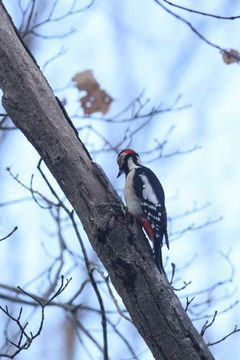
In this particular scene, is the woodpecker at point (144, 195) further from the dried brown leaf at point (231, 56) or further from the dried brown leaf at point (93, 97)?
the dried brown leaf at point (231, 56)

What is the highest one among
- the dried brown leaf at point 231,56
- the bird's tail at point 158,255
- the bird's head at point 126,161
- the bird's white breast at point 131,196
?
the bird's head at point 126,161

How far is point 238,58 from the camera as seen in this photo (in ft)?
11.3

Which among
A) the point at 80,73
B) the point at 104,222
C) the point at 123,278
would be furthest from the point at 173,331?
the point at 80,73

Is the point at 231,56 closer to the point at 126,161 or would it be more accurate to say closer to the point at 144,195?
the point at 144,195

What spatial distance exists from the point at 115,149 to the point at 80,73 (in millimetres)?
714

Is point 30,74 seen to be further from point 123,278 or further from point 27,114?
point 123,278

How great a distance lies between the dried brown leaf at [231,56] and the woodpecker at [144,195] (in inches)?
38.1

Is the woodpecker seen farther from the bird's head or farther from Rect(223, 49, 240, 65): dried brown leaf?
Rect(223, 49, 240, 65): dried brown leaf

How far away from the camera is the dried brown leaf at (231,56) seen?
11.4 feet

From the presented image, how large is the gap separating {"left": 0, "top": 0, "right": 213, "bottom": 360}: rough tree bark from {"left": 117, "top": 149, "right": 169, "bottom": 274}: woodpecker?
676mm

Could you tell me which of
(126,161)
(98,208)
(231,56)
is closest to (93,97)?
(126,161)

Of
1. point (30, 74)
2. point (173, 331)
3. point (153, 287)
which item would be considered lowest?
point (173, 331)

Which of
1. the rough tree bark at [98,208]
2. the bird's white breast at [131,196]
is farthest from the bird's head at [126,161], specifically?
the rough tree bark at [98,208]

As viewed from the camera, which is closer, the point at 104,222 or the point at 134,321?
the point at 134,321
